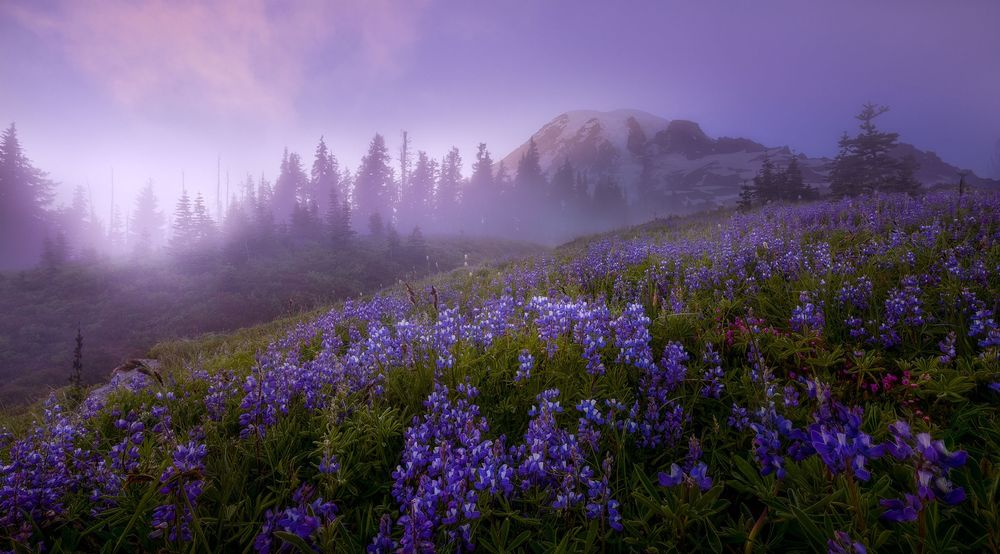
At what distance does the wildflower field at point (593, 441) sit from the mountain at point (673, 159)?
274 ft

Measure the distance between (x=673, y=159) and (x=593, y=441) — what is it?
13056 centimetres

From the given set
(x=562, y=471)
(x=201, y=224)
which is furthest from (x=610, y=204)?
(x=562, y=471)

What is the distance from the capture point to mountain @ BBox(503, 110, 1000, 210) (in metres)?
90.7

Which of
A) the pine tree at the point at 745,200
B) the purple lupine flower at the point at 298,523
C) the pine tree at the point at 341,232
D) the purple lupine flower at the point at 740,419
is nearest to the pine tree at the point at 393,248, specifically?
the pine tree at the point at 341,232

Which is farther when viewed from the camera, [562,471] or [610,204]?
[610,204]

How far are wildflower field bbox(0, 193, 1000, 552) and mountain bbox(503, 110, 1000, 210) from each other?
83.5 metres

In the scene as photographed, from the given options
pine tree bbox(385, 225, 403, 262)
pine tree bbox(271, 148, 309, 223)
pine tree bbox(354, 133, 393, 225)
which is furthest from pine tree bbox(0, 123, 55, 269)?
pine tree bbox(385, 225, 403, 262)

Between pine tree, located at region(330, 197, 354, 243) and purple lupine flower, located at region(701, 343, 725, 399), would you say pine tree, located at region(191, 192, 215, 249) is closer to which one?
pine tree, located at region(330, 197, 354, 243)

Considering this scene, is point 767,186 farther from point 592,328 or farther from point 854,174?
point 592,328

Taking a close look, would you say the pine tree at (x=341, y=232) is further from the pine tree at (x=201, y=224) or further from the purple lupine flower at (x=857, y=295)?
the purple lupine flower at (x=857, y=295)

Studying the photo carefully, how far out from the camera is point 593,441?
7.04 ft

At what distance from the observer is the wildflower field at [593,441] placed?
1.67 meters

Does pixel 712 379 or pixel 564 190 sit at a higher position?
pixel 564 190

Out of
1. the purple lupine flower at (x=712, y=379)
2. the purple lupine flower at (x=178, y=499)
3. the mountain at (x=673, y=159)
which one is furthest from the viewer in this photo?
the mountain at (x=673, y=159)
